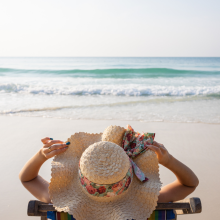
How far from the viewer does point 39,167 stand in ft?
4.33

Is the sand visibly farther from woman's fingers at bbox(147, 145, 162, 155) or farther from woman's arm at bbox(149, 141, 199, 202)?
woman's fingers at bbox(147, 145, 162, 155)

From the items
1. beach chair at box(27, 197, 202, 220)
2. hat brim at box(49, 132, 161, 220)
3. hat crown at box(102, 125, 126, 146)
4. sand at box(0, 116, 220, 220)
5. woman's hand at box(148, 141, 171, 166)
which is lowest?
sand at box(0, 116, 220, 220)

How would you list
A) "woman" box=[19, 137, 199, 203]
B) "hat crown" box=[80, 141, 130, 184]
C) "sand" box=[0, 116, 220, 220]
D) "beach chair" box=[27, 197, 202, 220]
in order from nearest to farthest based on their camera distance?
"hat crown" box=[80, 141, 130, 184] < "beach chair" box=[27, 197, 202, 220] < "woman" box=[19, 137, 199, 203] < "sand" box=[0, 116, 220, 220]

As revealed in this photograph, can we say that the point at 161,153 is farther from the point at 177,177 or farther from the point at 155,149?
the point at 177,177

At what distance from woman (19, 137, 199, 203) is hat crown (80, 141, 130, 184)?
262 mm

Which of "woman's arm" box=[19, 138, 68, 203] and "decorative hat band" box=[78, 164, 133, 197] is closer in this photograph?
"decorative hat band" box=[78, 164, 133, 197]

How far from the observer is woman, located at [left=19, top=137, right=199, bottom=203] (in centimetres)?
126

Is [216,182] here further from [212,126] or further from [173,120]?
[173,120]

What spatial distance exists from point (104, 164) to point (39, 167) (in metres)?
0.51

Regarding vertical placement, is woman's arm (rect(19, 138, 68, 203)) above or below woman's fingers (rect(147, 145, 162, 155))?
below

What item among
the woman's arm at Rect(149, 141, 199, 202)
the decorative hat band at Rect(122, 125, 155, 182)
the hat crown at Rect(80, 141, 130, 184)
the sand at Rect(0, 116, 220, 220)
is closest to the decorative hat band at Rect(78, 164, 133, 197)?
the hat crown at Rect(80, 141, 130, 184)

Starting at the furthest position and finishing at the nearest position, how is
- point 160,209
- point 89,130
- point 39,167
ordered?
point 89,130 < point 39,167 < point 160,209

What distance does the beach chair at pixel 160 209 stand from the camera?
3.81ft

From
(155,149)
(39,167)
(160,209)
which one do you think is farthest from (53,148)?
(160,209)
